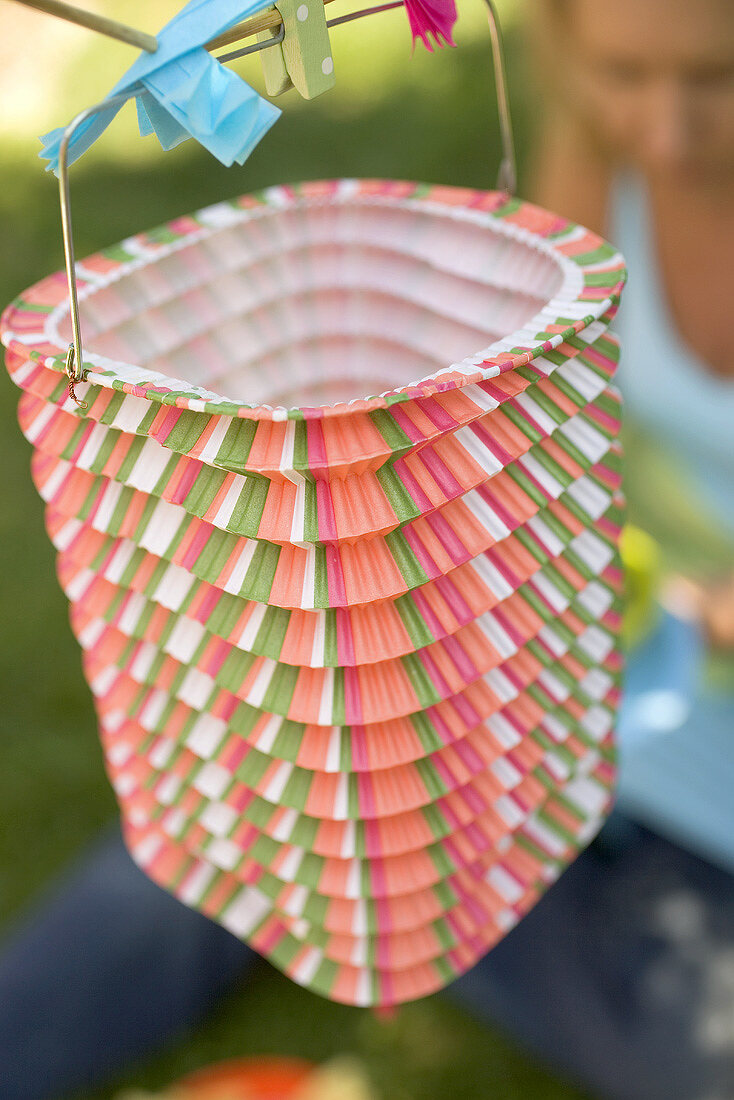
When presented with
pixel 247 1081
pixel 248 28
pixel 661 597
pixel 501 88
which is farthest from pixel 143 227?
pixel 248 28

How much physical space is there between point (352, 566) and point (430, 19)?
0.67ft

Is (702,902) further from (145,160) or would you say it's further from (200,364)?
(145,160)

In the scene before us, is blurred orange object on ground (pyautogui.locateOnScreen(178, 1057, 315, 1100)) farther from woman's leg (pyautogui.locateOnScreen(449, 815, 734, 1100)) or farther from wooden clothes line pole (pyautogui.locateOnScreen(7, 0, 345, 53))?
wooden clothes line pole (pyautogui.locateOnScreen(7, 0, 345, 53))

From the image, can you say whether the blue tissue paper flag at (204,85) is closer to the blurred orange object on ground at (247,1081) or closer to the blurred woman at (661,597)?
the blurred woman at (661,597)

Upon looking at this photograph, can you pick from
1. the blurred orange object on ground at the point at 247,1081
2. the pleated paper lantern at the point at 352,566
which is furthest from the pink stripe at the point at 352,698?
the blurred orange object on ground at the point at 247,1081

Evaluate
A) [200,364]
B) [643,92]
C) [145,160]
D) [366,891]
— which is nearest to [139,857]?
[366,891]

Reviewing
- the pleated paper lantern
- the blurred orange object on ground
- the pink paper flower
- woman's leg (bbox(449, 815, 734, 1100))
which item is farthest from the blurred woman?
→ the pink paper flower

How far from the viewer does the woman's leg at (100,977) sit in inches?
43.0

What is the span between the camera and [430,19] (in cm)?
40

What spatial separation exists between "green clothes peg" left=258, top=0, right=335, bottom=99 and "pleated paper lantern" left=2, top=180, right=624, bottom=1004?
114 millimetres

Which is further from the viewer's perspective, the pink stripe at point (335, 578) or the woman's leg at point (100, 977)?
the woman's leg at point (100, 977)

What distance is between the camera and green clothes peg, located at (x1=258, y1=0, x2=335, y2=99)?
37 cm

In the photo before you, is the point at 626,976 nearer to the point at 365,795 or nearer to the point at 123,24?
the point at 365,795

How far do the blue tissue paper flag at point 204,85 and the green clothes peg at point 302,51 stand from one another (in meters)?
0.02
